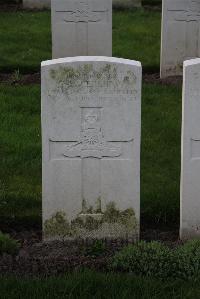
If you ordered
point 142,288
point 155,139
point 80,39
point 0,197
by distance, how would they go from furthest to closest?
point 80,39
point 155,139
point 0,197
point 142,288

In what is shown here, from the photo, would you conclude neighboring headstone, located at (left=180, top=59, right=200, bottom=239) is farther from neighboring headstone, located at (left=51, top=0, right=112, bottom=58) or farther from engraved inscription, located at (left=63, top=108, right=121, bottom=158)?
neighboring headstone, located at (left=51, top=0, right=112, bottom=58)

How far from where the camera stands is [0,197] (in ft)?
22.0

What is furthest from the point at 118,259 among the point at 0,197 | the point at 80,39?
the point at 80,39

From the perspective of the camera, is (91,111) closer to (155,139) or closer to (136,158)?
(136,158)

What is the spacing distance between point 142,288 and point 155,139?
354cm

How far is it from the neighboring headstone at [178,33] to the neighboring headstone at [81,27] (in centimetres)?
83

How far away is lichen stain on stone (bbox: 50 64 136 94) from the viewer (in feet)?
18.8

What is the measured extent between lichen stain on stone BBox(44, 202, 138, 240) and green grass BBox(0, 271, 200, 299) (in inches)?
35.5

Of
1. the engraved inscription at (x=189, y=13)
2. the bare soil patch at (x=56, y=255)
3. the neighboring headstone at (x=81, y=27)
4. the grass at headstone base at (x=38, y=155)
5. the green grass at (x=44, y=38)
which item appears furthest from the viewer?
the green grass at (x=44, y=38)

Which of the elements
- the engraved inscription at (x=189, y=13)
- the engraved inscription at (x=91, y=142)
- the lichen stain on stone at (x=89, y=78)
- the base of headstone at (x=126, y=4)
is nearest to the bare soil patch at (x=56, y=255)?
the engraved inscription at (x=91, y=142)

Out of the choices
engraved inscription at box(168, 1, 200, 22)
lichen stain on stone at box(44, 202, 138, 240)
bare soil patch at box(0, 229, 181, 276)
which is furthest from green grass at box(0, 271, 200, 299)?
engraved inscription at box(168, 1, 200, 22)

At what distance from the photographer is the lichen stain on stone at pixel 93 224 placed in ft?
19.7

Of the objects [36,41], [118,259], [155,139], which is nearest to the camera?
[118,259]

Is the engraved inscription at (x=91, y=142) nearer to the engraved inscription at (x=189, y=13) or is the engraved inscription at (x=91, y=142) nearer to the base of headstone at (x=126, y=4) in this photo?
the engraved inscription at (x=189, y=13)
